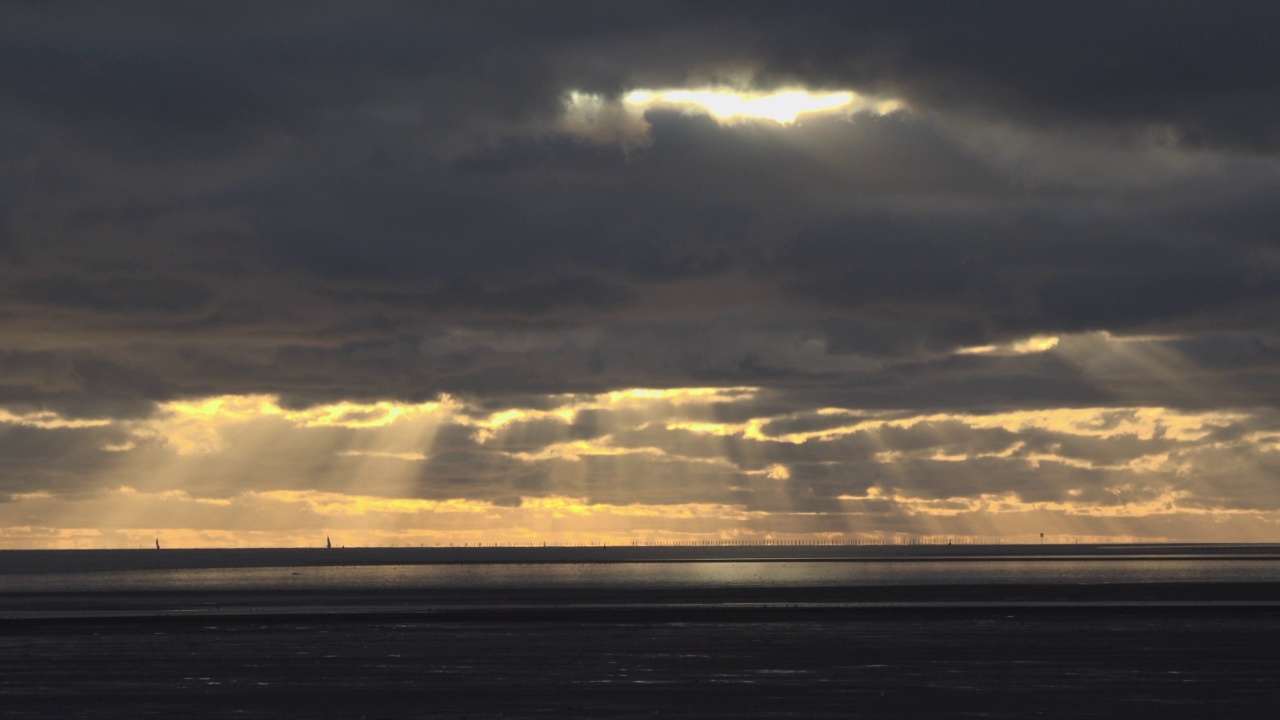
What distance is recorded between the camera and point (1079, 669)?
58312 millimetres

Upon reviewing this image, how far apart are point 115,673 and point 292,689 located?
1060cm

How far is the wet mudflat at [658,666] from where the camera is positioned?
1891 inches

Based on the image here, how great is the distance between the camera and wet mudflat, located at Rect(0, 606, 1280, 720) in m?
48.0

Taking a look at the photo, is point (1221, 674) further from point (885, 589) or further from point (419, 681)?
point (885, 589)

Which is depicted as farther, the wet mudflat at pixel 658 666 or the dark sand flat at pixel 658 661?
the dark sand flat at pixel 658 661

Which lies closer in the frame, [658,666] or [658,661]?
[658,666]

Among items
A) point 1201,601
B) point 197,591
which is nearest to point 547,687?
point 1201,601

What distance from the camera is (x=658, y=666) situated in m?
61.4

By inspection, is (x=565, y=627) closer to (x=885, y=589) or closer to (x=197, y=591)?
(x=885, y=589)

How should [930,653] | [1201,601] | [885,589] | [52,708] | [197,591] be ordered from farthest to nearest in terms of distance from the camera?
1. [197,591]
2. [885,589]
3. [1201,601]
4. [930,653]
5. [52,708]

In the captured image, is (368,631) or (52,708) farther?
(368,631)

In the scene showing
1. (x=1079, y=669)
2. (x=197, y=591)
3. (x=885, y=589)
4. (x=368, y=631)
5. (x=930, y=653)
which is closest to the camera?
(x=1079, y=669)

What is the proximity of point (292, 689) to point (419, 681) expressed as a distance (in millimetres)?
4585

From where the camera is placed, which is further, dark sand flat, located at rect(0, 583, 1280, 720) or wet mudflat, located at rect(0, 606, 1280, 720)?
dark sand flat, located at rect(0, 583, 1280, 720)
